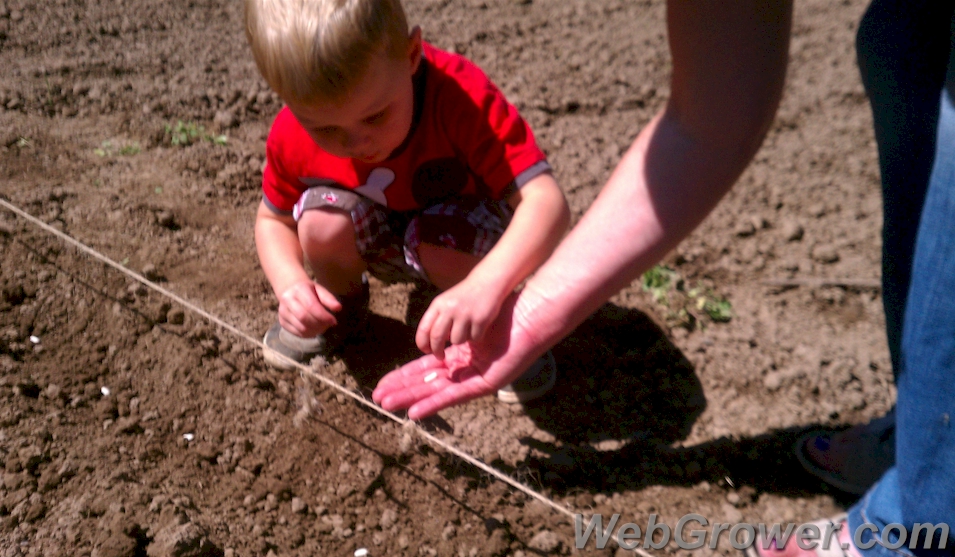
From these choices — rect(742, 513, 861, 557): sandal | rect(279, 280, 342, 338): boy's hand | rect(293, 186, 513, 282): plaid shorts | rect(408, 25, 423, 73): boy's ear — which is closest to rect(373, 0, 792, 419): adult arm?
rect(279, 280, 342, 338): boy's hand

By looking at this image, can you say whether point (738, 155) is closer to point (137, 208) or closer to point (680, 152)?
point (680, 152)

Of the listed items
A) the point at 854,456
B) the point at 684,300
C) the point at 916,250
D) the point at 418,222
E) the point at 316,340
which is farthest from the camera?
the point at 684,300

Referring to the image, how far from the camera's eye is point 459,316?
4.65ft

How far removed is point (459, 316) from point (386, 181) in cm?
54

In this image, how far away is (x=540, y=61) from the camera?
308 cm

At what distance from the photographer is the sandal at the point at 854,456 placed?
1659mm

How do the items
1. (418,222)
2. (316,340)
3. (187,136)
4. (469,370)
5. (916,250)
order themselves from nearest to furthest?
1. (916,250)
2. (469,370)
3. (418,222)
4. (316,340)
5. (187,136)

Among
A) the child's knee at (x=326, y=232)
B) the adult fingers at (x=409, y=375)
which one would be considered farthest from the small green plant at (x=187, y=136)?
the adult fingers at (x=409, y=375)

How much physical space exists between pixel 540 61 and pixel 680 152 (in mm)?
1992

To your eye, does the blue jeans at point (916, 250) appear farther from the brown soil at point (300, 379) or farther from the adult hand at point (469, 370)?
the adult hand at point (469, 370)

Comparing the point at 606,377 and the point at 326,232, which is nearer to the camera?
the point at 326,232

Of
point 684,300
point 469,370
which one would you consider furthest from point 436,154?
point 684,300

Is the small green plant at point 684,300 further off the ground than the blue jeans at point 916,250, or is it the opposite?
the blue jeans at point 916,250

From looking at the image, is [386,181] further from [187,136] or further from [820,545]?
[820,545]
